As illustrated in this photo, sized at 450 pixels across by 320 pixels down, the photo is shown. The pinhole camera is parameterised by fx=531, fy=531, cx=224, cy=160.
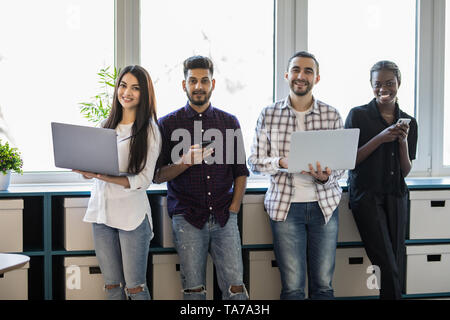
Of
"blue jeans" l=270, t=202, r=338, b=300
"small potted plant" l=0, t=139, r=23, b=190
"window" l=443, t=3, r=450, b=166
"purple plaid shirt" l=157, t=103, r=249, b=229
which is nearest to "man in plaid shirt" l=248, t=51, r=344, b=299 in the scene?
"blue jeans" l=270, t=202, r=338, b=300

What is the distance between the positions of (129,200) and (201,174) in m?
0.38

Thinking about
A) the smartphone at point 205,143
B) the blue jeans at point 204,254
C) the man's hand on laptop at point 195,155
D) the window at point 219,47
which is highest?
the window at point 219,47

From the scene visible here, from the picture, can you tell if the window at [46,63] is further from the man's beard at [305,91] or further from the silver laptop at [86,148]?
the man's beard at [305,91]

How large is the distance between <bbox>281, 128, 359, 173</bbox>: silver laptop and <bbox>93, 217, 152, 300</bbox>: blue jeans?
2.59ft

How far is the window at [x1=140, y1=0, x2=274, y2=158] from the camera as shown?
3424mm

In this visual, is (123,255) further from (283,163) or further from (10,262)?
(283,163)

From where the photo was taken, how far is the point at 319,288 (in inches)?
108

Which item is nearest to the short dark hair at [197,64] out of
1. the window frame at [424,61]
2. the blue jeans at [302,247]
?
the blue jeans at [302,247]

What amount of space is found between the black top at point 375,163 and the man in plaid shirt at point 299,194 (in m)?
0.18

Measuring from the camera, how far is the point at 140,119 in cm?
253

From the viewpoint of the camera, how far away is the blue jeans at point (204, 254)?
254cm

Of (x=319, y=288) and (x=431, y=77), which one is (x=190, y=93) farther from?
(x=431, y=77)

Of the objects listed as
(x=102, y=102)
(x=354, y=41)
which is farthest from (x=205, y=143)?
(x=354, y=41)
